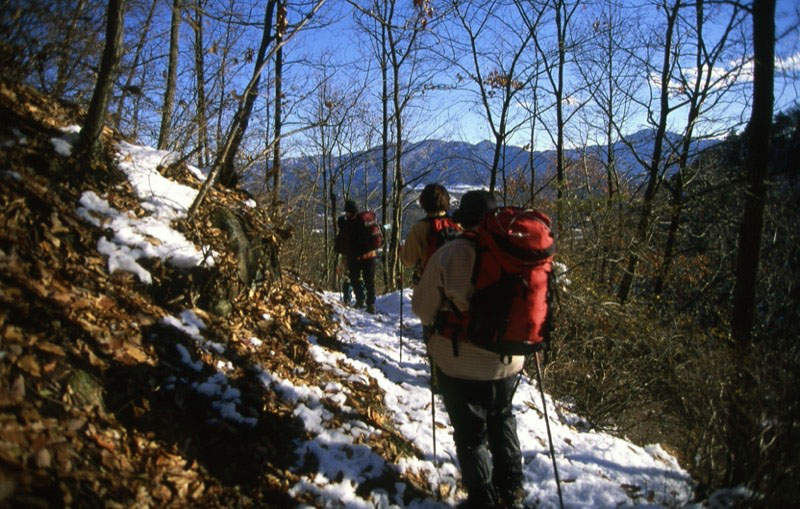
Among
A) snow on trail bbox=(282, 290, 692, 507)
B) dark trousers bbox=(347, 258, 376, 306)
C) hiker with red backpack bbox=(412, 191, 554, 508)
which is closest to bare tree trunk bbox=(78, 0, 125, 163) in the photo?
snow on trail bbox=(282, 290, 692, 507)

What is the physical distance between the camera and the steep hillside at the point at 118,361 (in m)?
2.27

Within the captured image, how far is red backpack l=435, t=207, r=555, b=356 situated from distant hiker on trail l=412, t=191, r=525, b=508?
0.30ft

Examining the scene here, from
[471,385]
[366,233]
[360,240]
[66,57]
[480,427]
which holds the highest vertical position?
[66,57]

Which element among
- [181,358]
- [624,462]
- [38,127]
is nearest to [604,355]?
[624,462]

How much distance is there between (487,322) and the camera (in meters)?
Result: 2.54

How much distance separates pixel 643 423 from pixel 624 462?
2515 millimetres

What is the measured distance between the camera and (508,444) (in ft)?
9.39

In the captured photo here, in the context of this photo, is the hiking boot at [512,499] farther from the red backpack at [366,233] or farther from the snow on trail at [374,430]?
the red backpack at [366,233]

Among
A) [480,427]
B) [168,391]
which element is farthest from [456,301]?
[168,391]

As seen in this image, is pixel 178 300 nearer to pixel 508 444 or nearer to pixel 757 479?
pixel 508 444

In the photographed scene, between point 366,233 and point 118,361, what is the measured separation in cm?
505

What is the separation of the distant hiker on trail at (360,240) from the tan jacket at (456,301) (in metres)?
5.02

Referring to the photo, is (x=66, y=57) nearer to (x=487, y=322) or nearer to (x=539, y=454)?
(x=487, y=322)

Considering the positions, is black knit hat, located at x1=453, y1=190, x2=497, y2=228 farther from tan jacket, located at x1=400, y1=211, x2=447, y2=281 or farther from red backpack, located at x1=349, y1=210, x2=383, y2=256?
red backpack, located at x1=349, y1=210, x2=383, y2=256
